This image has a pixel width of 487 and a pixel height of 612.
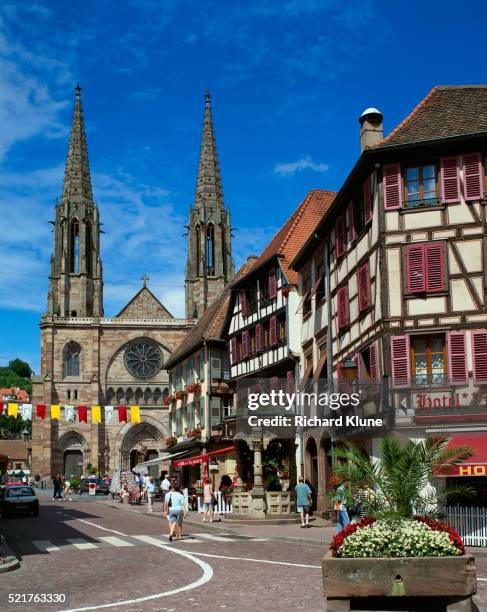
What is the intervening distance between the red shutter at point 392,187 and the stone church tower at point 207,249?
174 ft

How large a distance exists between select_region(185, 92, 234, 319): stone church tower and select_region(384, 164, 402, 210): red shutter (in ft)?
174

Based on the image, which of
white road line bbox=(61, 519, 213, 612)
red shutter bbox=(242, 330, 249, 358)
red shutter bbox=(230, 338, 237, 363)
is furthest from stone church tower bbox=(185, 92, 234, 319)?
white road line bbox=(61, 519, 213, 612)

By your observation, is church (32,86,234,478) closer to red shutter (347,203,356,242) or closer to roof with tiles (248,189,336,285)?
roof with tiles (248,189,336,285)

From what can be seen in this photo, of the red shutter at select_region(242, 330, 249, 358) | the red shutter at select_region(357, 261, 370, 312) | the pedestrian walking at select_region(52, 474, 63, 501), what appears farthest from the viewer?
the pedestrian walking at select_region(52, 474, 63, 501)

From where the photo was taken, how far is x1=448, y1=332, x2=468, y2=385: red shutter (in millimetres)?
20728

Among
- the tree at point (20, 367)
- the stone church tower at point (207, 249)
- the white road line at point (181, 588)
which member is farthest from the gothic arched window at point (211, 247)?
the tree at point (20, 367)

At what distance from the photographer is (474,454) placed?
19.2 meters

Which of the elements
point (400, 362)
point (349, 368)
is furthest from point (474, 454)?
point (349, 368)

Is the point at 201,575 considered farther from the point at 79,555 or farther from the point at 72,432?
the point at 72,432

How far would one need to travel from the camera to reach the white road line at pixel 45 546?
18.7 m

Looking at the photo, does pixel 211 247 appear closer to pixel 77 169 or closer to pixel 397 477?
pixel 77 169

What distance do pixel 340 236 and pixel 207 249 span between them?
51.3 meters

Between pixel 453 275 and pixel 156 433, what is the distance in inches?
2152

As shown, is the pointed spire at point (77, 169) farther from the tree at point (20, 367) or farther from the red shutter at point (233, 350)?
the tree at point (20, 367)
